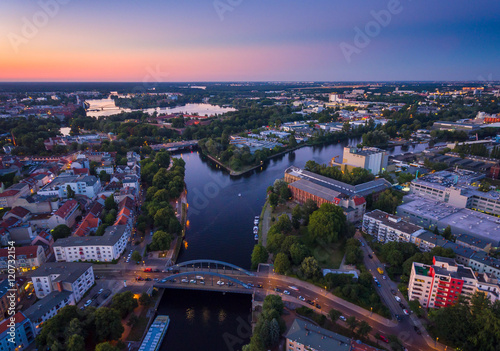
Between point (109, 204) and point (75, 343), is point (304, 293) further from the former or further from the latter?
point (109, 204)

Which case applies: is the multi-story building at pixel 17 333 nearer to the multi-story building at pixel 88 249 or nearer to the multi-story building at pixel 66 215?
the multi-story building at pixel 88 249

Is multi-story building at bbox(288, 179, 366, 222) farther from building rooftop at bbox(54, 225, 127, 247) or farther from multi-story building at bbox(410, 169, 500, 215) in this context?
building rooftop at bbox(54, 225, 127, 247)

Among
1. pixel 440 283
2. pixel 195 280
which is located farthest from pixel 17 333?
pixel 440 283

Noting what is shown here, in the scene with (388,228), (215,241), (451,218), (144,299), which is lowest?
(215,241)

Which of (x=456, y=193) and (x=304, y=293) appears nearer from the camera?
(x=304, y=293)

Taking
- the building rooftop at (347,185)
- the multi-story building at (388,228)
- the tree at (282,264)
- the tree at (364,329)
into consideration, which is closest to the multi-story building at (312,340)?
the tree at (364,329)

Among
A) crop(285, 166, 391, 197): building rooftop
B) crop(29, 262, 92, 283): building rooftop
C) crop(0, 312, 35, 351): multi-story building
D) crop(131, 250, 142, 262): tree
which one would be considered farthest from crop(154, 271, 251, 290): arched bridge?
crop(285, 166, 391, 197): building rooftop
